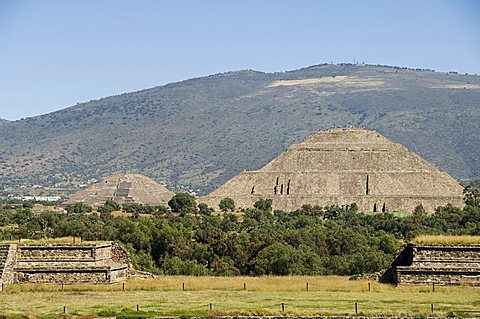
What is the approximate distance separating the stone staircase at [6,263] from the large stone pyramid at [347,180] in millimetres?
80912

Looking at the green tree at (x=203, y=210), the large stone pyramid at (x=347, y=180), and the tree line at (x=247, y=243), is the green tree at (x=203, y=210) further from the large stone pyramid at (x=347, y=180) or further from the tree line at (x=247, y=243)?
the tree line at (x=247, y=243)

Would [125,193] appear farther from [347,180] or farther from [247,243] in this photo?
[247,243]

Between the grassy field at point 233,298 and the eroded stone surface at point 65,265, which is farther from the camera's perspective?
the eroded stone surface at point 65,265

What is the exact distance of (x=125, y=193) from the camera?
5600 inches

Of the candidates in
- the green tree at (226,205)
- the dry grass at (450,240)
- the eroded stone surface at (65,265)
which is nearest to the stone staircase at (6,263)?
the eroded stone surface at (65,265)

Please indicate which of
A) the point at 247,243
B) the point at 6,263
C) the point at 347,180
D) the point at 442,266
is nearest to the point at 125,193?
the point at 347,180

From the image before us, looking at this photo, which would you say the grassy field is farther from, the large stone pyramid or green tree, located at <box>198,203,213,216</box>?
the large stone pyramid

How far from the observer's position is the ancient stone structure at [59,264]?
44.0 meters

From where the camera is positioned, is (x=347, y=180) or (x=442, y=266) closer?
(x=442, y=266)

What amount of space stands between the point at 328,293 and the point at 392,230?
50.8 meters

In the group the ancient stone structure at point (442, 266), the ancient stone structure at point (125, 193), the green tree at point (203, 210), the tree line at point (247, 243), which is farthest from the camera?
the ancient stone structure at point (125, 193)

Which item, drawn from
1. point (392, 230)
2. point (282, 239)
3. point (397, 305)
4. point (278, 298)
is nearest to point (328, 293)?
point (278, 298)

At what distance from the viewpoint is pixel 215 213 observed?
117062 mm

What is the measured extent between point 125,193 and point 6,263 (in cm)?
9831
